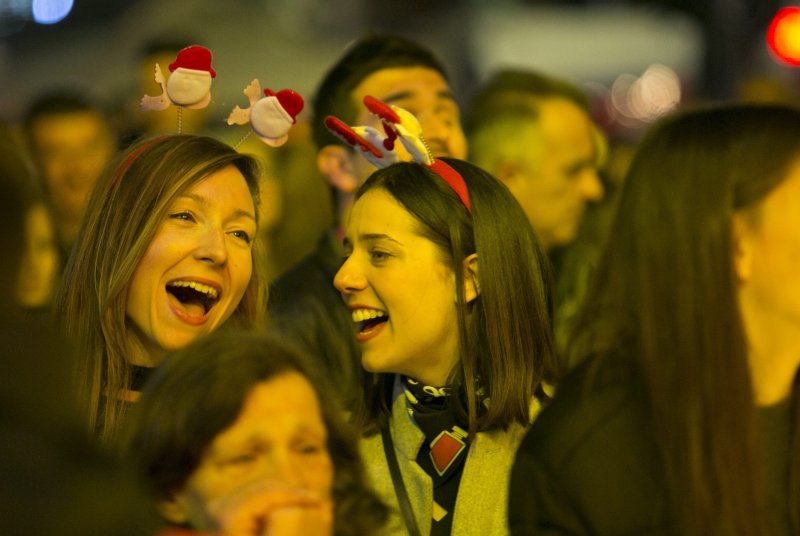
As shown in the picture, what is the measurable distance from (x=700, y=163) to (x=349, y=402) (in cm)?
169

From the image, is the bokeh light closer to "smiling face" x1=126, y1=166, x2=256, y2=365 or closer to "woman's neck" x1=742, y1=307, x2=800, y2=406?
"smiling face" x1=126, y1=166, x2=256, y2=365

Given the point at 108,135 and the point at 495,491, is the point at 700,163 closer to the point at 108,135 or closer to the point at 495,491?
the point at 495,491

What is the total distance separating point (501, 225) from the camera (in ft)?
14.0

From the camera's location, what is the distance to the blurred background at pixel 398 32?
11602 millimetres

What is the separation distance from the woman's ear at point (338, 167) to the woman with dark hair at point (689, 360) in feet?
8.12

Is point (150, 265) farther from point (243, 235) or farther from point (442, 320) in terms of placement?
point (442, 320)

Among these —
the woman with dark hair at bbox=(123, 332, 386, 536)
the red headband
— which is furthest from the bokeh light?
the woman with dark hair at bbox=(123, 332, 386, 536)

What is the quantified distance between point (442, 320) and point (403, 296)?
0.43 ft

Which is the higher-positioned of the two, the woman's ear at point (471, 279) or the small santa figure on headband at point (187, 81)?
the small santa figure on headband at point (187, 81)

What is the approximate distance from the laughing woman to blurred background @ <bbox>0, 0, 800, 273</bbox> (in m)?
3.79

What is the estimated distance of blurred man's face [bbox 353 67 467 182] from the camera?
563cm

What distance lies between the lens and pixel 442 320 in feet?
13.9

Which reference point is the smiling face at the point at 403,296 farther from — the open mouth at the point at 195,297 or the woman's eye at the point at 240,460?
the woman's eye at the point at 240,460

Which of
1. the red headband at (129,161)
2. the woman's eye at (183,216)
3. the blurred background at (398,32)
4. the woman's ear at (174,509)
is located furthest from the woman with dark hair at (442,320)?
the blurred background at (398,32)
